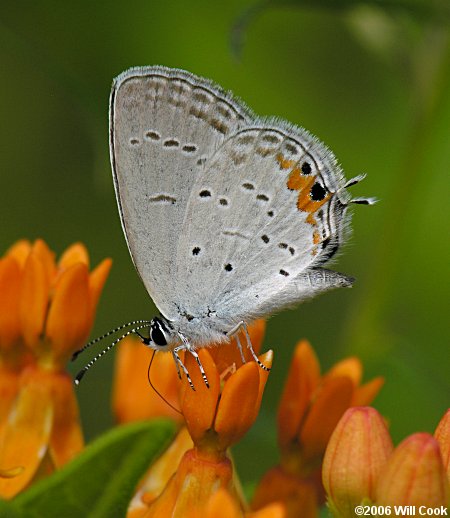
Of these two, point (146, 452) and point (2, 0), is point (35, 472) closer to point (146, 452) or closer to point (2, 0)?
point (146, 452)

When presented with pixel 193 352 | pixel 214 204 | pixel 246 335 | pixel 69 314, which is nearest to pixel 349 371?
pixel 246 335

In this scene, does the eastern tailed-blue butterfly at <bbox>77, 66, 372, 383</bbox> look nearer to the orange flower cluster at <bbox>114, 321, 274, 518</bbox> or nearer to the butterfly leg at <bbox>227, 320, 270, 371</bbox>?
the butterfly leg at <bbox>227, 320, 270, 371</bbox>

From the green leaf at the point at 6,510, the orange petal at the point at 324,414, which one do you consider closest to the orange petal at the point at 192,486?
the orange petal at the point at 324,414

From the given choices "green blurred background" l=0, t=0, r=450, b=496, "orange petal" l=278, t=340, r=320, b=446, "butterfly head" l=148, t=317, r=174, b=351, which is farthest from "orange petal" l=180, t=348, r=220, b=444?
"green blurred background" l=0, t=0, r=450, b=496

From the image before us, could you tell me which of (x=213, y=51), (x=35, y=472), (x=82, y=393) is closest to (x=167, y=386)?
(x=35, y=472)

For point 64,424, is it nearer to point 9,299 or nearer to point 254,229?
point 9,299

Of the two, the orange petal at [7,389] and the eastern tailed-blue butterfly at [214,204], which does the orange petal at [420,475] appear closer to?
the eastern tailed-blue butterfly at [214,204]
